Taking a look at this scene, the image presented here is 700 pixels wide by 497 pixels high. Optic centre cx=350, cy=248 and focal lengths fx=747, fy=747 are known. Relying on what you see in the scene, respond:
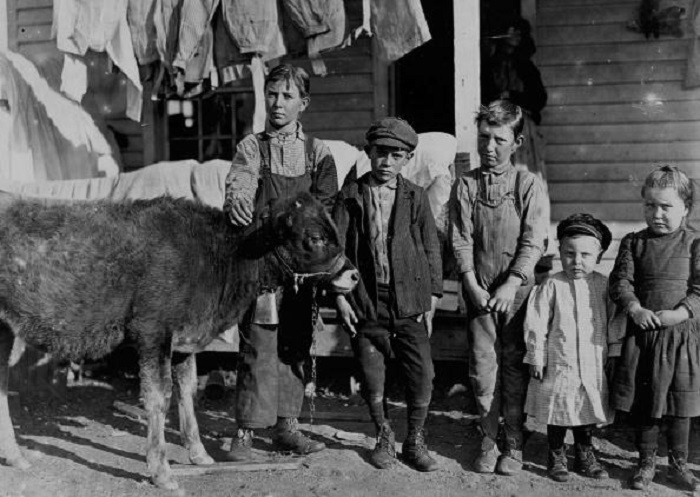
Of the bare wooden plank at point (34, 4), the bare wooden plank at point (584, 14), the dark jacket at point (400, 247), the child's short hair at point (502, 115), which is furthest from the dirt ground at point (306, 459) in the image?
the bare wooden plank at point (34, 4)

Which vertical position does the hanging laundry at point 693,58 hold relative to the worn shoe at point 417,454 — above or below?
above

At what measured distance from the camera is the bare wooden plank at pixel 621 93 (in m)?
8.43

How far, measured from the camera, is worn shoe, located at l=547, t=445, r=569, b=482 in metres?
4.44

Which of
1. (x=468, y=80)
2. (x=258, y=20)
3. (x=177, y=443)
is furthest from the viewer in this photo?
(x=258, y=20)

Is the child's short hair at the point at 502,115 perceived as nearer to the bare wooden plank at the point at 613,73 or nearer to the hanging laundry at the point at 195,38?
the hanging laundry at the point at 195,38

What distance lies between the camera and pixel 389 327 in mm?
4617

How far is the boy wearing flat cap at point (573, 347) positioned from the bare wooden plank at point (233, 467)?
156cm

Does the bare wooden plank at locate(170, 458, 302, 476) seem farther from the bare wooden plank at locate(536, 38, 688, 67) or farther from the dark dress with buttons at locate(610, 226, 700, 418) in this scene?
the bare wooden plank at locate(536, 38, 688, 67)

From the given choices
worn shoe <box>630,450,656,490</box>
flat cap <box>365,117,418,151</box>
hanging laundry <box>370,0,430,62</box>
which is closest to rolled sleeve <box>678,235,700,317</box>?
worn shoe <box>630,450,656,490</box>

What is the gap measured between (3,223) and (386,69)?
5606 mm

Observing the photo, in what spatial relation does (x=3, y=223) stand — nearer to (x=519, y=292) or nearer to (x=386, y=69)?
(x=519, y=292)

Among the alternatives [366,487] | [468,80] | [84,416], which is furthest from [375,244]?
[84,416]

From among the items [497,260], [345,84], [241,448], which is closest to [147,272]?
[241,448]

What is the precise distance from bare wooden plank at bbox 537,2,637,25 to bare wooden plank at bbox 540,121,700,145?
46.4 inches
